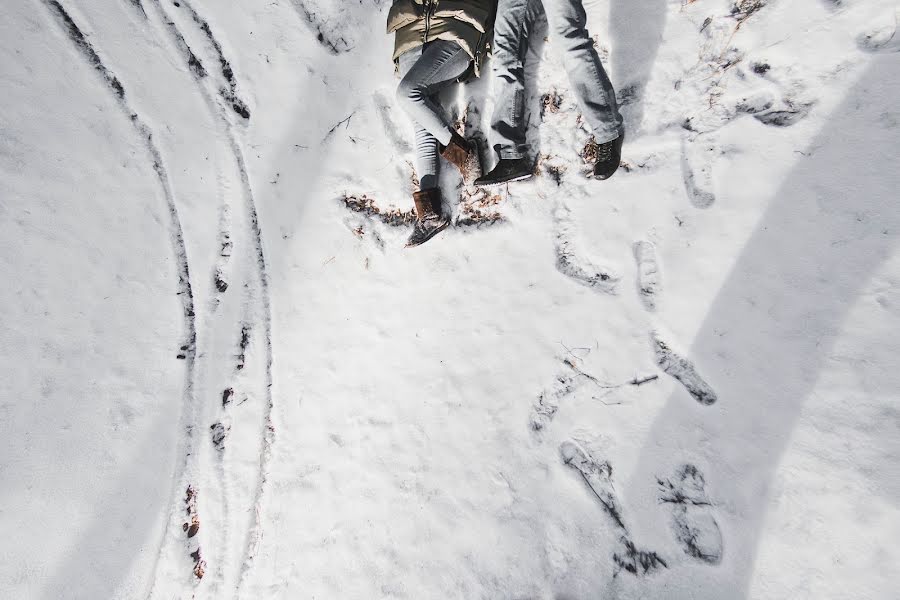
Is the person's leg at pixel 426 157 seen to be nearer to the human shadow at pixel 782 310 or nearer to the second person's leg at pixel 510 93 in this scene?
the second person's leg at pixel 510 93

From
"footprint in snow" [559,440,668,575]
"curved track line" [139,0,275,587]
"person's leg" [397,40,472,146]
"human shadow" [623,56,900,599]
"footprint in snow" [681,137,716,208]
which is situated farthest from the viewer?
"curved track line" [139,0,275,587]

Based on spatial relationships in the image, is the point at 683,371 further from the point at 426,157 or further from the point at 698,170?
the point at 426,157

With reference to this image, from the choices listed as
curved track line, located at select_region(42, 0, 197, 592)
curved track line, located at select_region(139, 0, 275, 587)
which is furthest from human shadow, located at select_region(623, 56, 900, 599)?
curved track line, located at select_region(42, 0, 197, 592)

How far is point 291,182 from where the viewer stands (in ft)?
9.91

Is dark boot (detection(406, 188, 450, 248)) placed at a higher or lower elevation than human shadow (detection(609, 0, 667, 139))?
lower

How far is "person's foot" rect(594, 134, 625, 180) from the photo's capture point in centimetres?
241

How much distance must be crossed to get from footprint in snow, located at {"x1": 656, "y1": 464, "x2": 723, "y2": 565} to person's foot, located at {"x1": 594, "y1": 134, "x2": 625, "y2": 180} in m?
1.54

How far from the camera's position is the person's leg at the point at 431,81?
8.15 feet

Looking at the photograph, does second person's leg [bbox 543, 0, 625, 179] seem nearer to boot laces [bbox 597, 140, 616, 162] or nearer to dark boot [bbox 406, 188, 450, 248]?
boot laces [bbox 597, 140, 616, 162]

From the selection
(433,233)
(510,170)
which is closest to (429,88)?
(510,170)

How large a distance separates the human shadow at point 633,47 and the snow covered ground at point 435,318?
0.04 ft

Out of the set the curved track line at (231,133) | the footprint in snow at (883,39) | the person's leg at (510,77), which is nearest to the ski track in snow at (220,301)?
the curved track line at (231,133)

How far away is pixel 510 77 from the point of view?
246cm

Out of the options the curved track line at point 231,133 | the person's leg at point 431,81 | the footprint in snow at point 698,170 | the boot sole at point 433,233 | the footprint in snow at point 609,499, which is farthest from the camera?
the curved track line at point 231,133
